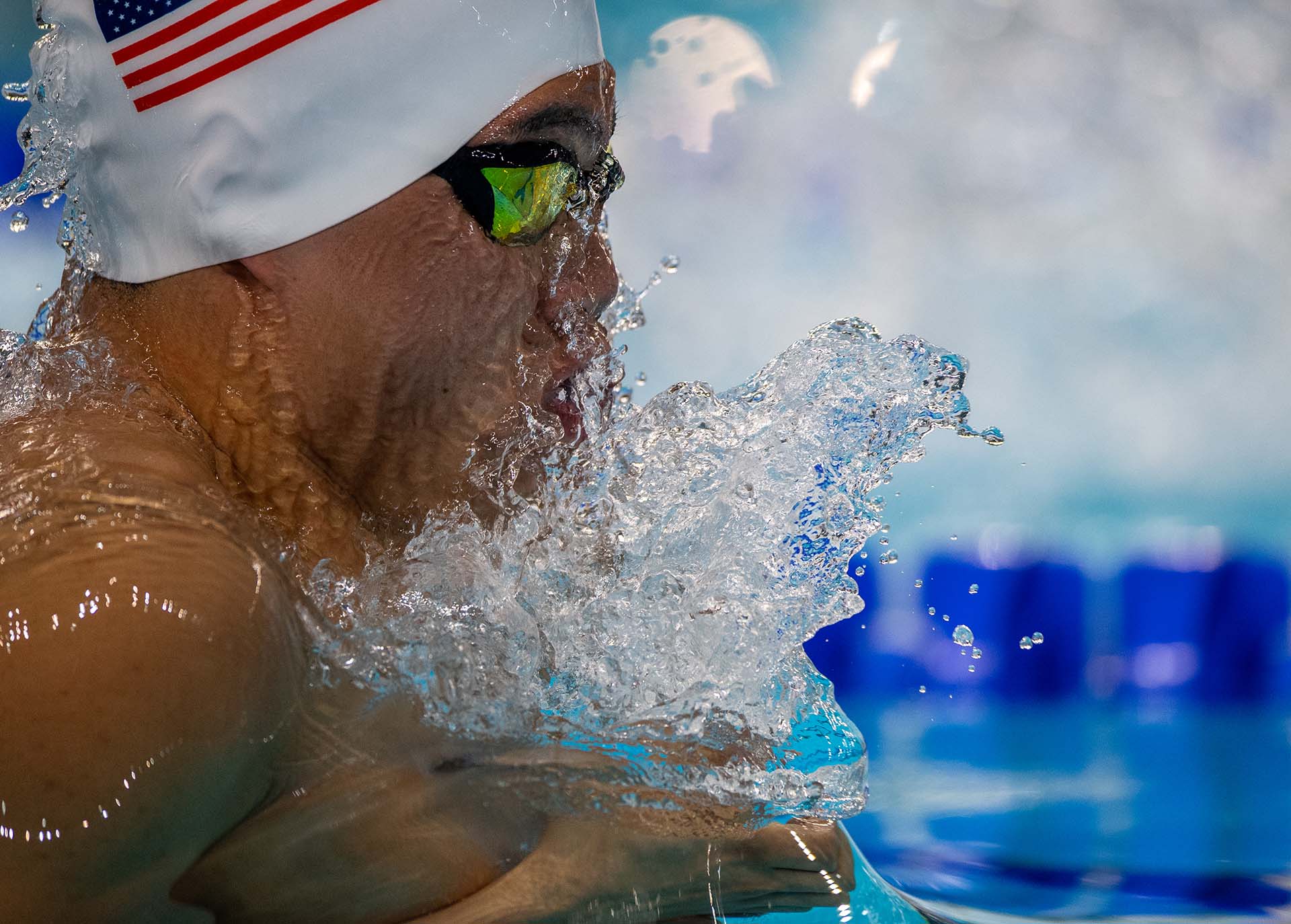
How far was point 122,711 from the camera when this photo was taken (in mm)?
762

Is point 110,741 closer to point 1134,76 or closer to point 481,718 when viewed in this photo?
point 481,718

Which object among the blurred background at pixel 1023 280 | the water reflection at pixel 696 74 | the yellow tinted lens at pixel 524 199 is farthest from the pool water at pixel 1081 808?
the water reflection at pixel 696 74

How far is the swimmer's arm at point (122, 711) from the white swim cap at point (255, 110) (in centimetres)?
41

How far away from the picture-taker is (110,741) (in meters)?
0.76

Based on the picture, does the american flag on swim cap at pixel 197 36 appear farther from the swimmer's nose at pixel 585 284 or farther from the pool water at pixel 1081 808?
the pool water at pixel 1081 808

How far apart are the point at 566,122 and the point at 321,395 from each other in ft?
1.29

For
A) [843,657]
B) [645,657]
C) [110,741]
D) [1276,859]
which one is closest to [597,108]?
[645,657]

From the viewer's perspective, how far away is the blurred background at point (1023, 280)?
3723 mm

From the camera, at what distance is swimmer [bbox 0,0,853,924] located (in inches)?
33.7

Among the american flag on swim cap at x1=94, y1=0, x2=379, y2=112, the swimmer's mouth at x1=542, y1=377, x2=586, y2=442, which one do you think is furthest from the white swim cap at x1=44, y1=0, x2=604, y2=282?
the swimmer's mouth at x1=542, y1=377, x2=586, y2=442

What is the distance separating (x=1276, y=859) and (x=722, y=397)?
1344 millimetres

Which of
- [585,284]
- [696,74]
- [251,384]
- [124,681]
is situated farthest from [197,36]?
[696,74]

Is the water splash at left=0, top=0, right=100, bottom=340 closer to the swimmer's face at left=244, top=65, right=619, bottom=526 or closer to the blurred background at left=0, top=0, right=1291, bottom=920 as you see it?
the swimmer's face at left=244, top=65, right=619, bottom=526

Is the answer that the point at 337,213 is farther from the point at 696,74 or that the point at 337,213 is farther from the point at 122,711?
the point at 696,74
